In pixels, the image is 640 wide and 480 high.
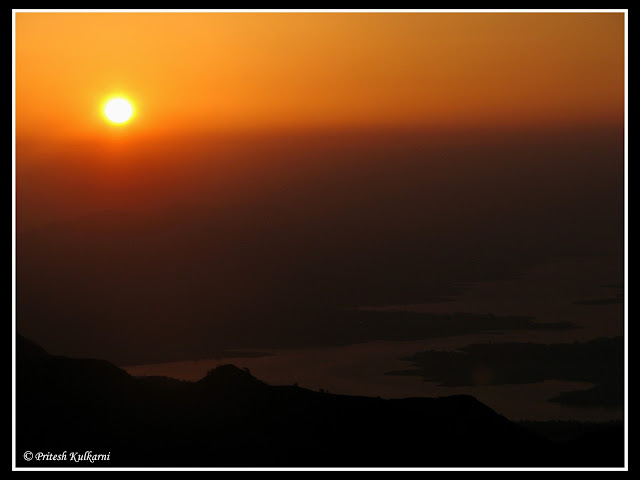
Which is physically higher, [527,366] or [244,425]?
[527,366]

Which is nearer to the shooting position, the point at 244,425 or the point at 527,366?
the point at 244,425

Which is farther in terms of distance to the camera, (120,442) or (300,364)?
(300,364)

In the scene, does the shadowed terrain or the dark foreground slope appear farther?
the shadowed terrain

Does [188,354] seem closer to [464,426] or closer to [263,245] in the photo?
[464,426]

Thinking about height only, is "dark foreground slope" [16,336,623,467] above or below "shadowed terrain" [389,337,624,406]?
below

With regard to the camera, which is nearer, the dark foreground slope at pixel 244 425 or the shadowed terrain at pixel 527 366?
the dark foreground slope at pixel 244 425

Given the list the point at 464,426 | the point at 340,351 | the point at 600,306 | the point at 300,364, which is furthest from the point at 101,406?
the point at 600,306

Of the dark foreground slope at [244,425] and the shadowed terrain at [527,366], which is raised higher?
the shadowed terrain at [527,366]

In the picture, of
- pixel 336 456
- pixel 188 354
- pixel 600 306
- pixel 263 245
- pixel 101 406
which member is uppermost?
pixel 263 245
